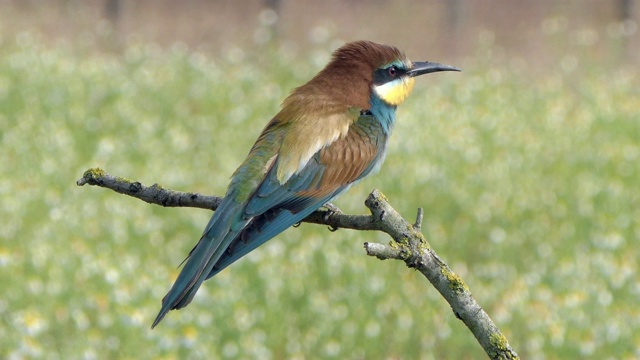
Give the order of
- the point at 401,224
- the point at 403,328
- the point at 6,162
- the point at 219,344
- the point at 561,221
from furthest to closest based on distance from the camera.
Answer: the point at 6,162 < the point at 561,221 < the point at 403,328 < the point at 219,344 < the point at 401,224

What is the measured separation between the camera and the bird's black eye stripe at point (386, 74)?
9.12 ft

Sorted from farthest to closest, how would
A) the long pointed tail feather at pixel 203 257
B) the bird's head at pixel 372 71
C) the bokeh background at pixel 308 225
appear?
the bokeh background at pixel 308 225 → the bird's head at pixel 372 71 → the long pointed tail feather at pixel 203 257

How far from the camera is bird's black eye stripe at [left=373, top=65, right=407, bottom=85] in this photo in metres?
2.78

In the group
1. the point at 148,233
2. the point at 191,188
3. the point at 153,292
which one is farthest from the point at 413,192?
the point at 153,292

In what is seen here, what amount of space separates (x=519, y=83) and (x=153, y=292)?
7.06m

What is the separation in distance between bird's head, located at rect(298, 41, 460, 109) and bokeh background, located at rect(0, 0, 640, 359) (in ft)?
5.17

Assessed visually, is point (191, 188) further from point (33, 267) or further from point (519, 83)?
point (519, 83)

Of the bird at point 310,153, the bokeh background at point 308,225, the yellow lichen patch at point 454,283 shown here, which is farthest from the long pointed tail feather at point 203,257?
the bokeh background at point 308,225

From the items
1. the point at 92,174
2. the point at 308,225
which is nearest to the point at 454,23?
the point at 308,225

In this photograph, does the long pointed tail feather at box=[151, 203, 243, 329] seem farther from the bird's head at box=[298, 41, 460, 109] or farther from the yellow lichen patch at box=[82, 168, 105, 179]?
the bird's head at box=[298, 41, 460, 109]

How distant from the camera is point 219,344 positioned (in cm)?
429

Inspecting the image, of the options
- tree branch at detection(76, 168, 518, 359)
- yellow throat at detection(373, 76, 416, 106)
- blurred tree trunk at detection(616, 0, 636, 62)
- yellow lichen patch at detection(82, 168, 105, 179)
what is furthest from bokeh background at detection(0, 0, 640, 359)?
tree branch at detection(76, 168, 518, 359)

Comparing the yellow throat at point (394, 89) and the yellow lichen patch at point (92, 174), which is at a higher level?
the yellow throat at point (394, 89)

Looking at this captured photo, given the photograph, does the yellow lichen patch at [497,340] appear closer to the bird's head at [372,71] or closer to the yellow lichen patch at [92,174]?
the yellow lichen patch at [92,174]
